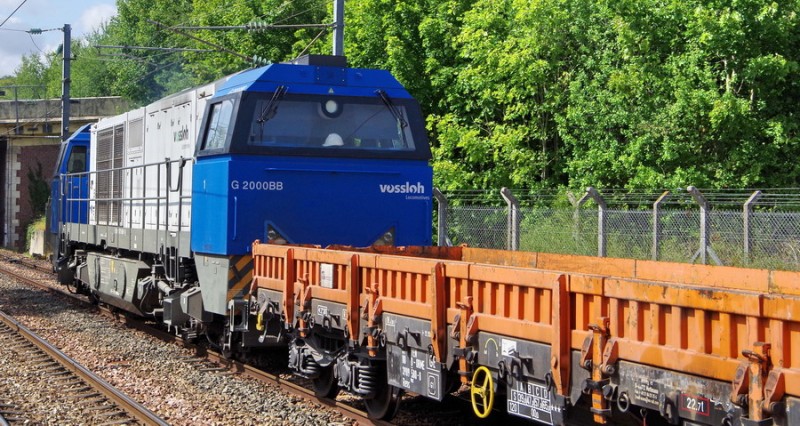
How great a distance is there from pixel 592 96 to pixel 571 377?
1568 cm

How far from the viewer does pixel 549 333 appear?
5566 millimetres

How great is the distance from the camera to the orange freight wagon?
4387 mm

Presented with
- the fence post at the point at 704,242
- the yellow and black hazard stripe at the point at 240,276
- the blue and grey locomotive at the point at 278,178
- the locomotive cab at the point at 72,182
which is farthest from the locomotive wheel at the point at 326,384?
the locomotive cab at the point at 72,182

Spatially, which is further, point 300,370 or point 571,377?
point 300,370

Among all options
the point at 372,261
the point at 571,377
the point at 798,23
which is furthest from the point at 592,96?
the point at 571,377

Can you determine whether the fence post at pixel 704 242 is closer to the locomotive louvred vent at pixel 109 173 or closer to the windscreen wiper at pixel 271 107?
the windscreen wiper at pixel 271 107

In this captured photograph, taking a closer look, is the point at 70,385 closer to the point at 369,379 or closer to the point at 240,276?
the point at 240,276

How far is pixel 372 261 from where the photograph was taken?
748 centimetres

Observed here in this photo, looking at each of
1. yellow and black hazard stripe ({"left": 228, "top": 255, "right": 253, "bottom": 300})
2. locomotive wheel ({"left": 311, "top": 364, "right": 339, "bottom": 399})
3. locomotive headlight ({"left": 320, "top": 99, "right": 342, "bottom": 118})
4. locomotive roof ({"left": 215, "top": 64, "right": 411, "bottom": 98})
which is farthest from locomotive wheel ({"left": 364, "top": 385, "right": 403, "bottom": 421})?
locomotive roof ({"left": 215, "top": 64, "right": 411, "bottom": 98})

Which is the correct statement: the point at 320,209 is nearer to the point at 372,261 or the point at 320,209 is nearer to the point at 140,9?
the point at 372,261

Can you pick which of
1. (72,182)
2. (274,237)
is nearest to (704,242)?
(274,237)

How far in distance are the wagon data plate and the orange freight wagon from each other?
0.03 ft

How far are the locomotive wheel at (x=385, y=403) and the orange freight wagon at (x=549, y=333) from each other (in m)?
0.02

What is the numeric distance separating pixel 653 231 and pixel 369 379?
7.27m
